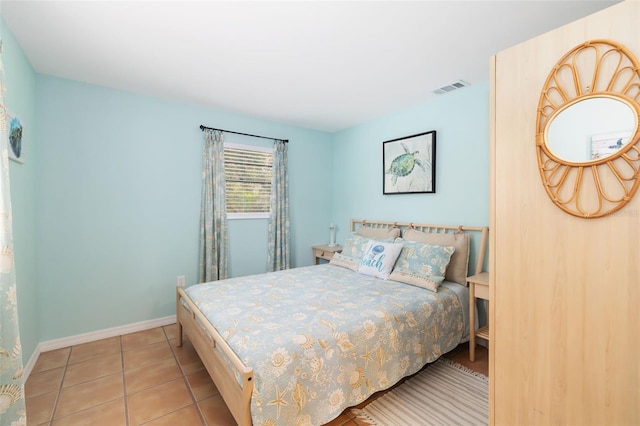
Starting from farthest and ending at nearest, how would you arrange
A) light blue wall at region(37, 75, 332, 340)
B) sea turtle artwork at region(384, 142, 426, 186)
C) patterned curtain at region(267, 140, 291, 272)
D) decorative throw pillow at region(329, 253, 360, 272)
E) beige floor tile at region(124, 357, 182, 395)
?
patterned curtain at region(267, 140, 291, 272) → sea turtle artwork at region(384, 142, 426, 186) → decorative throw pillow at region(329, 253, 360, 272) → light blue wall at region(37, 75, 332, 340) → beige floor tile at region(124, 357, 182, 395)

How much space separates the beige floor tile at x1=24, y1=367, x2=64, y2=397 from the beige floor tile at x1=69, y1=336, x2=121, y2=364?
0.55 ft

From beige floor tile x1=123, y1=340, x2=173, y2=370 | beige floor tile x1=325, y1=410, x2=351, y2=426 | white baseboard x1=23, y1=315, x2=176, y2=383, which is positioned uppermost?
white baseboard x1=23, y1=315, x2=176, y2=383

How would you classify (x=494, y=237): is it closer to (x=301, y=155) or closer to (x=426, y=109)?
(x=426, y=109)

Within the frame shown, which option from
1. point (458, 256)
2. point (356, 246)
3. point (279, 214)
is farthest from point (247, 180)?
point (458, 256)

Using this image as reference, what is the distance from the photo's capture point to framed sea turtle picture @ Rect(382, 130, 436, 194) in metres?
3.28

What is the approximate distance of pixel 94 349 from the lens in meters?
2.74

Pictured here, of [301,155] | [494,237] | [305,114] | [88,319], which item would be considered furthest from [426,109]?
[88,319]

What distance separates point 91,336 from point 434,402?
3197 millimetres

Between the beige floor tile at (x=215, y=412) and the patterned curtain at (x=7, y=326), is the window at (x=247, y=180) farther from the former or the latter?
the patterned curtain at (x=7, y=326)

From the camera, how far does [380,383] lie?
6.29 feet

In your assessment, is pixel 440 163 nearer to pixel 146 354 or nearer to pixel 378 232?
pixel 378 232

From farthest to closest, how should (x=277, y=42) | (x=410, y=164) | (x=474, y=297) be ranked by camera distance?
(x=410, y=164)
(x=474, y=297)
(x=277, y=42)

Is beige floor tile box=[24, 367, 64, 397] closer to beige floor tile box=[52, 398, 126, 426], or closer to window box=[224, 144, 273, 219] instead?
beige floor tile box=[52, 398, 126, 426]

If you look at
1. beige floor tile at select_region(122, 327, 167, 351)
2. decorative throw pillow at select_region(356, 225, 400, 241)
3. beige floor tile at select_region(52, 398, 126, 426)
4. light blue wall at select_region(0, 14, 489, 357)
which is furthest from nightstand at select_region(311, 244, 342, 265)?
beige floor tile at select_region(52, 398, 126, 426)
